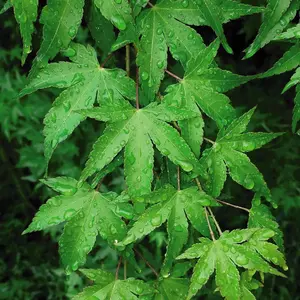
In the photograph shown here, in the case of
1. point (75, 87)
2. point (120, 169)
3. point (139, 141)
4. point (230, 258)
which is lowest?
point (120, 169)

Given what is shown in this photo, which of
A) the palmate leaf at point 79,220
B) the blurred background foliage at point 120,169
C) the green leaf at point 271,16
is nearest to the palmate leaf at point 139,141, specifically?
the palmate leaf at point 79,220

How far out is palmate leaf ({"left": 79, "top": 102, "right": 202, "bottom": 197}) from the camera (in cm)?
109

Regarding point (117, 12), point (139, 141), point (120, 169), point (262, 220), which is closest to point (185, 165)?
point (139, 141)

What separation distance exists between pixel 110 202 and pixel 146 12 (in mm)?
450

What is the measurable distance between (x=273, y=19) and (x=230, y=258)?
20.9 inches

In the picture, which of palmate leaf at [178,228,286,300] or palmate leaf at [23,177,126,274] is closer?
palmate leaf at [178,228,286,300]

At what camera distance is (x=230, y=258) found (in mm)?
1071

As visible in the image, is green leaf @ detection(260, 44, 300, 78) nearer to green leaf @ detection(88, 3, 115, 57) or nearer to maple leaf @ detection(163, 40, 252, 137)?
maple leaf @ detection(163, 40, 252, 137)

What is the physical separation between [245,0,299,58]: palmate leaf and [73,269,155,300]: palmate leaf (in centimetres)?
58

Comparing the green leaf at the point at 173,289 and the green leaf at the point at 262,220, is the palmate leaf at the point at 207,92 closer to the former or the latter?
the green leaf at the point at 262,220

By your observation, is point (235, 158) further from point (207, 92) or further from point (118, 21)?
point (118, 21)

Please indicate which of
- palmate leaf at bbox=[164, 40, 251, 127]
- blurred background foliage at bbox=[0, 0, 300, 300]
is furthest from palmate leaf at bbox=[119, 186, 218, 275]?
blurred background foliage at bbox=[0, 0, 300, 300]

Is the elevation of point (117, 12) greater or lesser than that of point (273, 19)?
greater

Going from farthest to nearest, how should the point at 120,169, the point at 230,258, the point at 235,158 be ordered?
1. the point at 120,169
2. the point at 235,158
3. the point at 230,258
